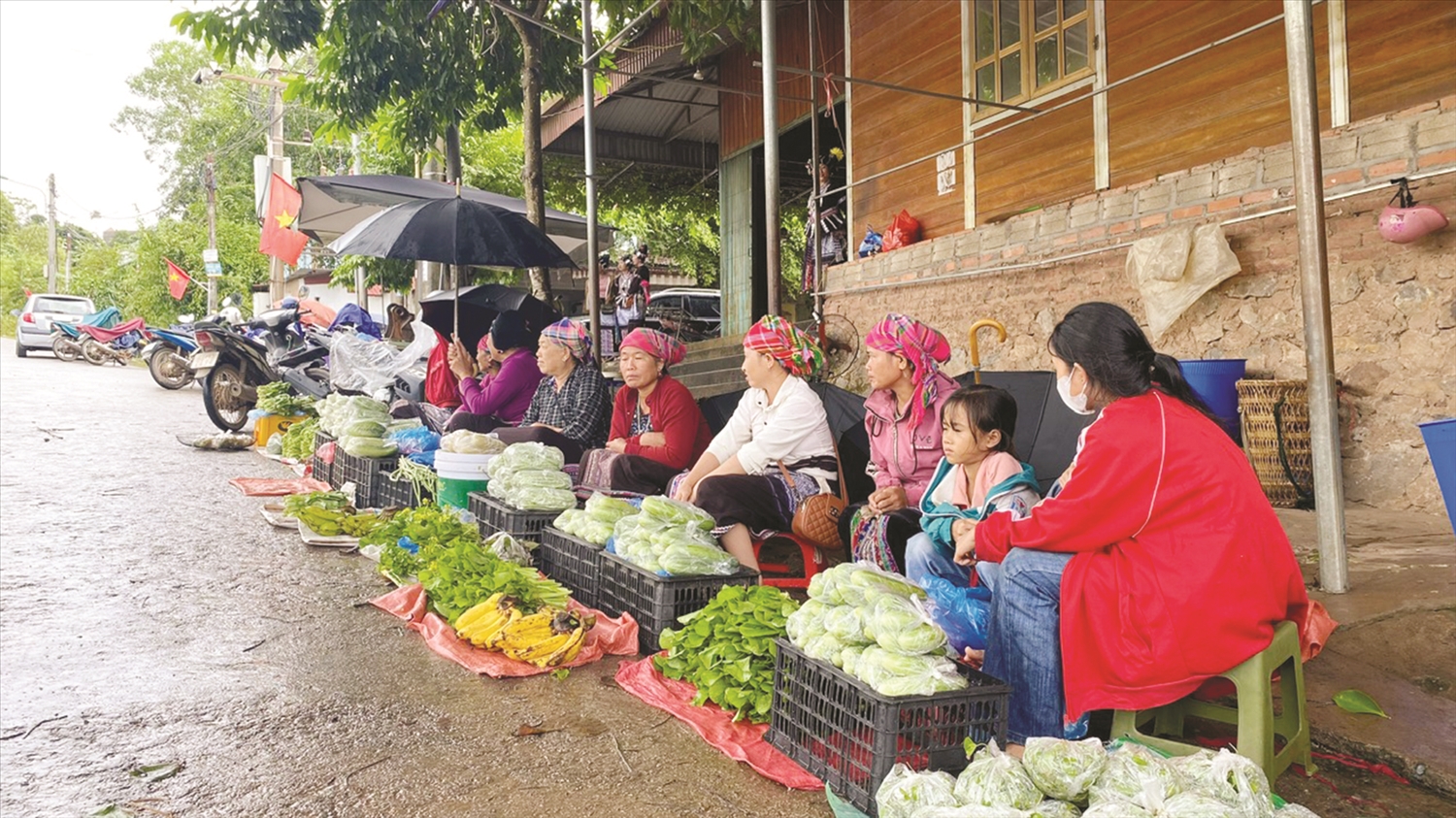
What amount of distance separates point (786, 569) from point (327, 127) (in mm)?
8769

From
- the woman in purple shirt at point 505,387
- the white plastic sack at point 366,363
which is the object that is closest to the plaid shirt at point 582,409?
the woman in purple shirt at point 505,387

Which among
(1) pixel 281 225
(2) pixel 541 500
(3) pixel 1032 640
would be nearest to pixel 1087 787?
(3) pixel 1032 640

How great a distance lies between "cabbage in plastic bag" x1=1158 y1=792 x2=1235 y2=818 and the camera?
1.82 m

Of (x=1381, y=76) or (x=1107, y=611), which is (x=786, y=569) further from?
(x=1381, y=76)

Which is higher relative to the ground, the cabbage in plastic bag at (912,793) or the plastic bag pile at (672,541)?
the plastic bag pile at (672,541)

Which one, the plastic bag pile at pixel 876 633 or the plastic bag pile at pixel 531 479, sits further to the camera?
the plastic bag pile at pixel 531 479

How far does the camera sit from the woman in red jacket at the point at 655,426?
17.2 ft

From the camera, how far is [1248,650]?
2.36m

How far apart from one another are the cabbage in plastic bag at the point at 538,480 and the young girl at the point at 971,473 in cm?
235

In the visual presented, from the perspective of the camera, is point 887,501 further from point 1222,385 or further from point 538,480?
point 1222,385

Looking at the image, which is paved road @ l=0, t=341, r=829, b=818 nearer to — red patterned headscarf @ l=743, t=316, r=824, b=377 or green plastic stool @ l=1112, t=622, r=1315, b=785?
green plastic stool @ l=1112, t=622, r=1315, b=785

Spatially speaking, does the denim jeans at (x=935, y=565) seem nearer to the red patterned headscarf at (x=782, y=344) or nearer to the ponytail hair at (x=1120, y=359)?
the ponytail hair at (x=1120, y=359)

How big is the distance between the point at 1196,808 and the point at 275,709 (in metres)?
2.96

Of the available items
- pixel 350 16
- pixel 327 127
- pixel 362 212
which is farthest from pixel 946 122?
pixel 362 212
